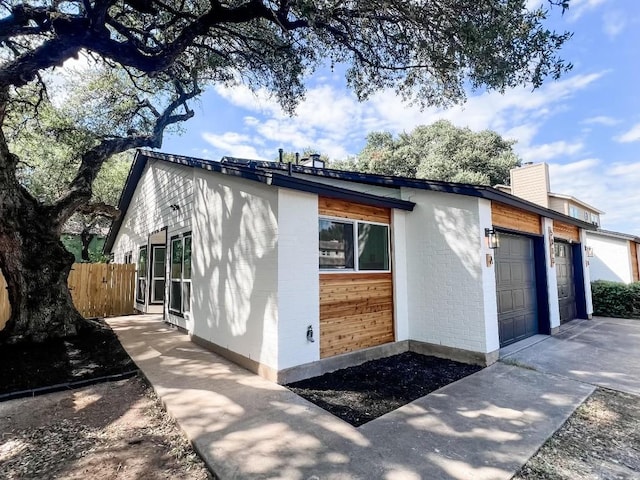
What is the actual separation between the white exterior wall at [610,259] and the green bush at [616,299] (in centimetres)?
416

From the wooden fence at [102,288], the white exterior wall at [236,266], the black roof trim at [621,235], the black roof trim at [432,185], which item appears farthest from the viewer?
the black roof trim at [621,235]

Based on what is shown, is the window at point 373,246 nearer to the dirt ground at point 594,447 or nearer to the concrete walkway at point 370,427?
the concrete walkway at point 370,427

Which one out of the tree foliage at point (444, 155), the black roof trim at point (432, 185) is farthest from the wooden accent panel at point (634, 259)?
the tree foliage at point (444, 155)

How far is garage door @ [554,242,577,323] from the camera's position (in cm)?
938

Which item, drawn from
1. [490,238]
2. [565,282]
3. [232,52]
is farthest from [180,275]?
[565,282]

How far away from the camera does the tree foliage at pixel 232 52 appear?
16.9 ft

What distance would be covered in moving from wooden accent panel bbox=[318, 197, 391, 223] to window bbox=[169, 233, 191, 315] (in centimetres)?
400

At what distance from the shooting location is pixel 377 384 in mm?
4688

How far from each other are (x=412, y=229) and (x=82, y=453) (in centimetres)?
590

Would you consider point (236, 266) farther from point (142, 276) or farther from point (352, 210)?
point (142, 276)

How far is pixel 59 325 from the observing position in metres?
7.04

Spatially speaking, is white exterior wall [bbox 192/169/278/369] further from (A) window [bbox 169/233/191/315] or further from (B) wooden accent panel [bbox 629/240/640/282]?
(B) wooden accent panel [bbox 629/240/640/282]

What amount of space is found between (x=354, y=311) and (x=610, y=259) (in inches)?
600

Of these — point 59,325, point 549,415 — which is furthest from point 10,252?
point 549,415
